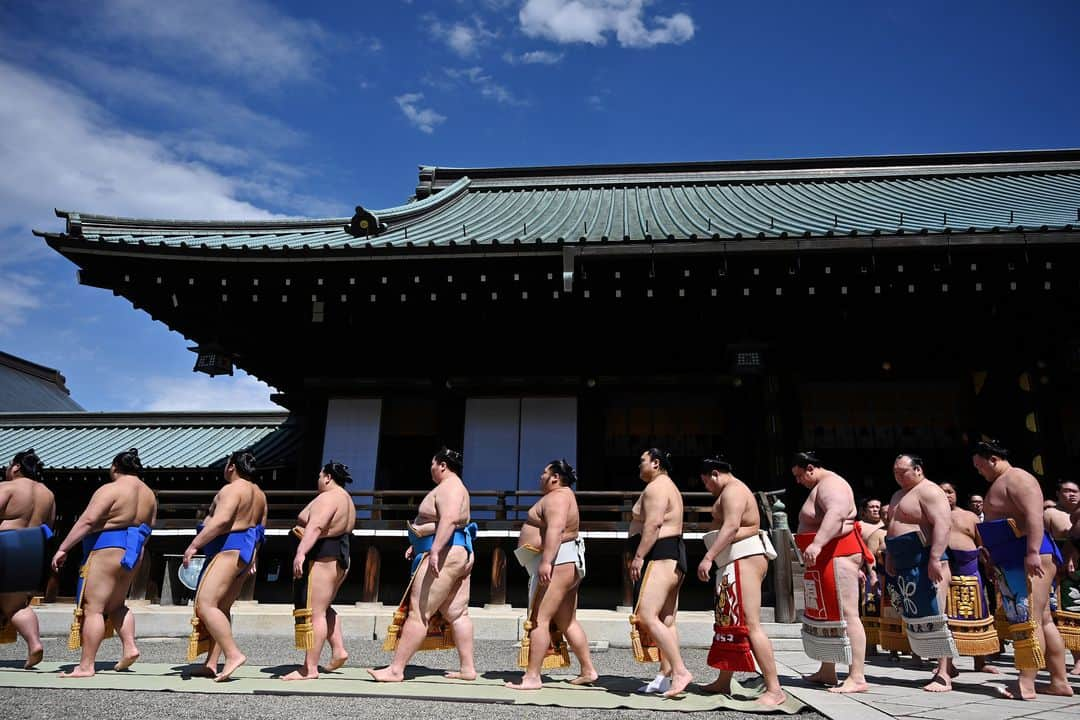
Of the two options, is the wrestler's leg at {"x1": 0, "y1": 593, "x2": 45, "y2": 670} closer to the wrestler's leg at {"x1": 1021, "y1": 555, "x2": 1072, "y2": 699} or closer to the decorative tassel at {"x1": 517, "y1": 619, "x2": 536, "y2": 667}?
the decorative tassel at {"x1": 517, "y1": 619, "x2": 536, "y2": 667}

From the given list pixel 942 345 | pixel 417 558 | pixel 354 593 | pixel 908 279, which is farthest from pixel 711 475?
pixel 942 345

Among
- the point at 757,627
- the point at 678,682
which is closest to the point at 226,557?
the point at 678,682

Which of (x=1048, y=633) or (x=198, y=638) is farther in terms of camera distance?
(x=198, y=638)

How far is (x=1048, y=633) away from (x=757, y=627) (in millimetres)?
1847

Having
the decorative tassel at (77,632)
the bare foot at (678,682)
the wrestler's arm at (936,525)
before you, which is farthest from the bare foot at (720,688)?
the decorative tassel at (77,632)

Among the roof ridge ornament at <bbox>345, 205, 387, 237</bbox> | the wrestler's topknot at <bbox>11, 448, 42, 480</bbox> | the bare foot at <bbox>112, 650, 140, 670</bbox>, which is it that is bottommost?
the bare foot at <bbox>112, 650, 140, 670</bbox>

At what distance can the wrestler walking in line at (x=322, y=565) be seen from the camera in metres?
4.61

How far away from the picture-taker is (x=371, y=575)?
324 inches

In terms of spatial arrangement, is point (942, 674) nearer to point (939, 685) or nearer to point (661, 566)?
point (939, 685)

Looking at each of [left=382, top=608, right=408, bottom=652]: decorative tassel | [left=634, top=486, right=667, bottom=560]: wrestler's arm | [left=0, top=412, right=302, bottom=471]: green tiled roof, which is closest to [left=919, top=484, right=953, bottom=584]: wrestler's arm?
[left=634, top=486, right=667, bottom=560]: wrestler's arm

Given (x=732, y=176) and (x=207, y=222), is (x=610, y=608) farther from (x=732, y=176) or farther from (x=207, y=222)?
(x=732, y=176)

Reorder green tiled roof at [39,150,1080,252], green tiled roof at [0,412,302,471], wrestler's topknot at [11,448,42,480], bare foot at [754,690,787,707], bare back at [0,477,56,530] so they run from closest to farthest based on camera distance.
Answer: bare foot at [754,690,787,707], bare back at [0,477,56,530], wrestler's topknot at [11,448,42,480], green tiled roof at [39,150,1080,252], green tiled roof at [0,412,302,471]

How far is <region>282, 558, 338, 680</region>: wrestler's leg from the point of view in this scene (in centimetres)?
457

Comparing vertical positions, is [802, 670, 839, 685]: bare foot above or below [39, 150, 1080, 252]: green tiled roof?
below
